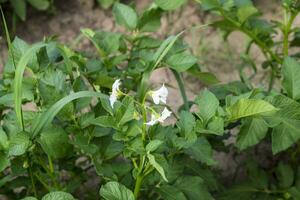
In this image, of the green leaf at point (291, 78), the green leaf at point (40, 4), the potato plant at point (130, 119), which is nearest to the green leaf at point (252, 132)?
the potato plant at point (130, 119)

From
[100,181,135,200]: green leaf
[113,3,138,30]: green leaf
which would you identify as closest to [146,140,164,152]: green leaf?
[100,181,135,200]: green leaf

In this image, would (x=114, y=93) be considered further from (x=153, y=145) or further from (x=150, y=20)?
(x=150, y=20)

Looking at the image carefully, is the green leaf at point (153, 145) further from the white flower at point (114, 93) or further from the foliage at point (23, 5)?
the foliage at point (23, 5)

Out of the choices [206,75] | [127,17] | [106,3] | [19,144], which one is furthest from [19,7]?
[19,144]

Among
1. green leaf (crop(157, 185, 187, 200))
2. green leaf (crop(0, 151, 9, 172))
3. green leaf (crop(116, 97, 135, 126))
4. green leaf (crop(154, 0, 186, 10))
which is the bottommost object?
green leaf (crop(157, 185, 187, 200))

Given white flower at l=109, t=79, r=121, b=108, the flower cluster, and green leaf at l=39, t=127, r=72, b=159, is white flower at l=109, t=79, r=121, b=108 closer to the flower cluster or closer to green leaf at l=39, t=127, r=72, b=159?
the flower cluster

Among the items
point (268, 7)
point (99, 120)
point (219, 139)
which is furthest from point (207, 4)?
point (268, 7)
